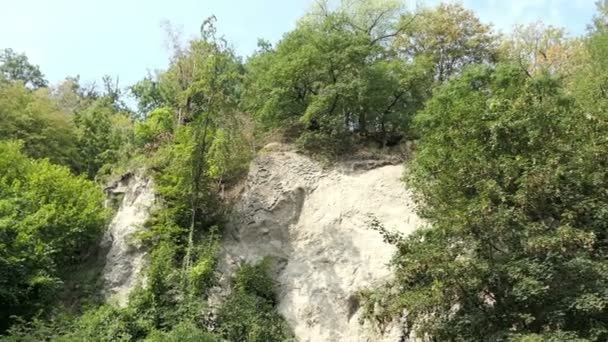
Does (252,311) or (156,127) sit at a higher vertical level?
(156,127)

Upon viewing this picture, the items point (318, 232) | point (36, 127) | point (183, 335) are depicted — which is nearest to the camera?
point (183, 335)

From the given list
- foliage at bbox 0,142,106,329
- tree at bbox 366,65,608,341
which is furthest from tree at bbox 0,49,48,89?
tree at bbox 366,65,608,341

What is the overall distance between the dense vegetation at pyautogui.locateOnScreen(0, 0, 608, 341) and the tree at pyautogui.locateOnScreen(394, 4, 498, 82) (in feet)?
2.02

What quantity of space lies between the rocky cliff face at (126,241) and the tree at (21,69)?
3320cm

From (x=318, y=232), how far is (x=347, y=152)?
329 centimetres

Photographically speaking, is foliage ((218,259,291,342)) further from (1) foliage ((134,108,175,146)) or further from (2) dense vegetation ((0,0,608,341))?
(1) foliage ((134,108,175,146))

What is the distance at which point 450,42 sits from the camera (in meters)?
28.0

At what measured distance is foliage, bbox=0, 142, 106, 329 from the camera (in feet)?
50.7

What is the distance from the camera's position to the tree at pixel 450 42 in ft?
90.4

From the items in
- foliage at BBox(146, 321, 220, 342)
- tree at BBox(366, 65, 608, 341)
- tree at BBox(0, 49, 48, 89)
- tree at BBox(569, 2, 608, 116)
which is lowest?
foliage at BBox(146, 321, 220, 342)

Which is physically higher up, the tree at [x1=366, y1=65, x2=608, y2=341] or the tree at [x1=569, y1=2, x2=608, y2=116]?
the tree at [x1=569, y1=2, x2=608, y2=116]

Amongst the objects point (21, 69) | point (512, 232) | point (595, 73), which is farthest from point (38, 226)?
point (21, 69)

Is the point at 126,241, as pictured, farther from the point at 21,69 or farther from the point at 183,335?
the point at 21,69

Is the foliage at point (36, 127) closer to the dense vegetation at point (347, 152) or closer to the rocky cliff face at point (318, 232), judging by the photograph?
the dense vegetation at point (347, 152)
